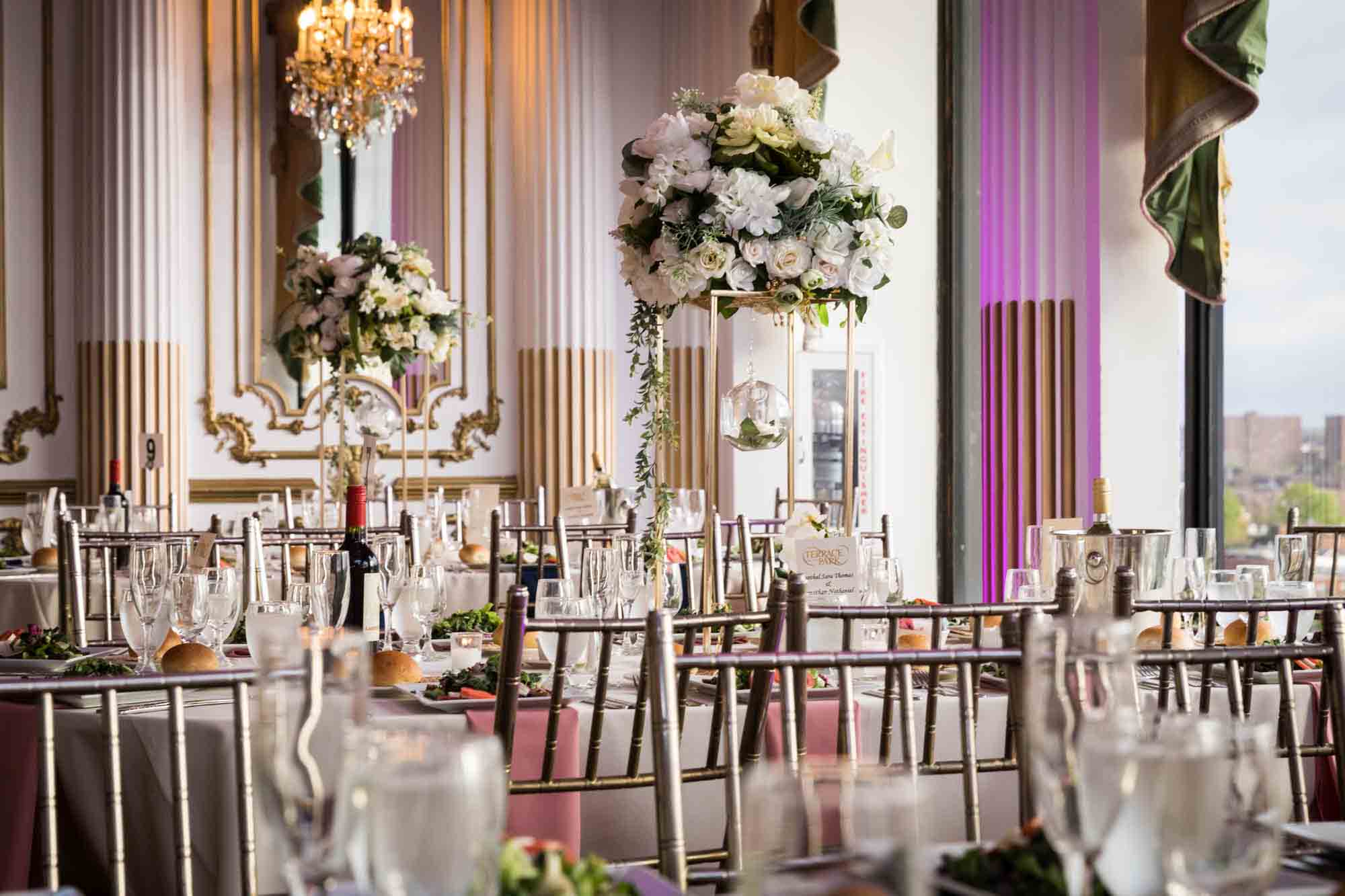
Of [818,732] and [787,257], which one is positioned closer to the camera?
[818,732]

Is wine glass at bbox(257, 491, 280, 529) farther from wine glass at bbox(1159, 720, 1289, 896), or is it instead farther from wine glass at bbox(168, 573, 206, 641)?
wine glass at bbox(1159, 720, 1289, 896)

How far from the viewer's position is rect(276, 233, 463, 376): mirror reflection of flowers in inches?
209

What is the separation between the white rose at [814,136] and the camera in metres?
2.70

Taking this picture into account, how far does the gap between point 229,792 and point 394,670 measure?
1.50 ft

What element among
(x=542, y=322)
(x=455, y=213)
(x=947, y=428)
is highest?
(x=455, y=213)

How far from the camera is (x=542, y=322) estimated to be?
7.58 meters

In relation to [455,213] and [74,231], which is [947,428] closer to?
[455,213]

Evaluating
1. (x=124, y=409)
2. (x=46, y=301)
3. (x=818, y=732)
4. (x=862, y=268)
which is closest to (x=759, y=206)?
(x=862, y=268)

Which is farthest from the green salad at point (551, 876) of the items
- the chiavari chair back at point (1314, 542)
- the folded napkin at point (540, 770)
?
the chiavari chair back at point (1314, 542)

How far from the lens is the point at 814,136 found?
2697 mm

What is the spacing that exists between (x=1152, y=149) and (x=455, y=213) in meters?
3.91

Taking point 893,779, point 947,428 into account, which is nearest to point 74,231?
point 947,428

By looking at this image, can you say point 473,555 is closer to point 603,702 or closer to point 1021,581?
point 1021,581

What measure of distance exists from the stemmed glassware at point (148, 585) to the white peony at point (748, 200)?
3.78 ft
